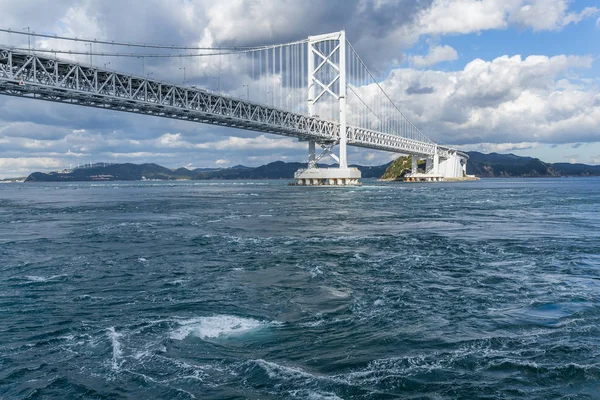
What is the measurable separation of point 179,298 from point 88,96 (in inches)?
1833

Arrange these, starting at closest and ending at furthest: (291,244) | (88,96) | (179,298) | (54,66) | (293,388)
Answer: (293,388) < (179,298) < (291,244) < (54,66) < (88,96)

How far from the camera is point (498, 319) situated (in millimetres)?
9547

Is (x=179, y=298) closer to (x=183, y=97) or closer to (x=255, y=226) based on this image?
(x=255, y=226)

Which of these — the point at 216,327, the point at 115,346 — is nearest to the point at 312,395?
the point at 216,327

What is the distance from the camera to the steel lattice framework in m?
45.9

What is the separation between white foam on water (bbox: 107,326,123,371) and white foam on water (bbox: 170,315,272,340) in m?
0.97

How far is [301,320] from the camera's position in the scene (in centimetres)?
972

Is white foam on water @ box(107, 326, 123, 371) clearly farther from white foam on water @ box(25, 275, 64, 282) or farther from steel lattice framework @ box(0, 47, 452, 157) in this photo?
steel lattice framework @ box(0, 47, 452, 157)

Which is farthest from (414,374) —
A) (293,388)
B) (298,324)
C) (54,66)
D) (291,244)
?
(54,66)

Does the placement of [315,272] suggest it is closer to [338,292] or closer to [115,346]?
[338,292]

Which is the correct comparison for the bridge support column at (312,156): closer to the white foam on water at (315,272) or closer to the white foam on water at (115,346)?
the white foam on water at (315,272)

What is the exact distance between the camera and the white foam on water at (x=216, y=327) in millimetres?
8898

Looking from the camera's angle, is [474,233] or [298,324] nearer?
[298,324]

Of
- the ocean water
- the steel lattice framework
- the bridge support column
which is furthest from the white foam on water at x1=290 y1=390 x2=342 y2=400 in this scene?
the bridge support column
